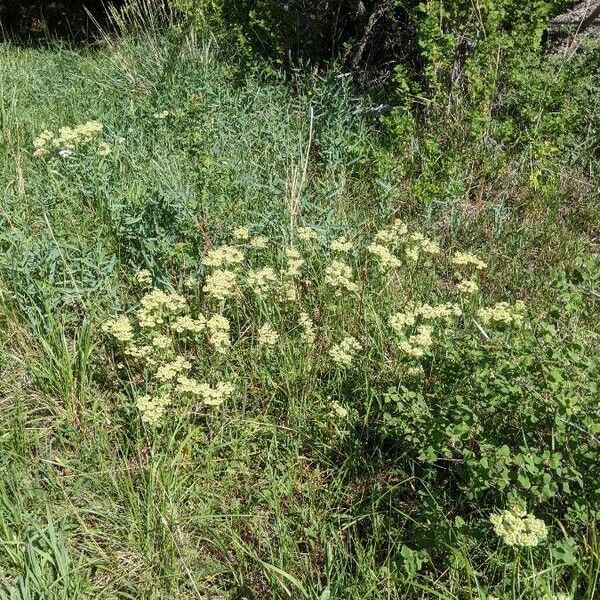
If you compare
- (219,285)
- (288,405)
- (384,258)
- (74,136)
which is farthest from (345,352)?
(74,136)

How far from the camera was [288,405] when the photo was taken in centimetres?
251

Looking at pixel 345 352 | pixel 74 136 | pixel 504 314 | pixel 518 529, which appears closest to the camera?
pixel 518 529

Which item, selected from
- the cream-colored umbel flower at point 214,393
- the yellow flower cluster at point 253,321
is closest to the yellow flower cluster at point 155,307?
the yellow flower cluster at point 253,321

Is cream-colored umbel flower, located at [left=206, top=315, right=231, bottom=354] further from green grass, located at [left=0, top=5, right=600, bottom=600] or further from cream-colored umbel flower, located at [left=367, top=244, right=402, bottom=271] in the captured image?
cream-colored umbel flower, located at [left=367, top=244, right=402, bottom=271]

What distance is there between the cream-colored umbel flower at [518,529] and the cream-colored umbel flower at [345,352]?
2.91 ft

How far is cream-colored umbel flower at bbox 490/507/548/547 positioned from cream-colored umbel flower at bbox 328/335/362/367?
0.89 metres

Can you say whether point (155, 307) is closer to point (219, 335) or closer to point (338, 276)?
point (219, 335)

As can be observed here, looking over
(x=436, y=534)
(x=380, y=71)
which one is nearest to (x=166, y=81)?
(x=380, y=71)

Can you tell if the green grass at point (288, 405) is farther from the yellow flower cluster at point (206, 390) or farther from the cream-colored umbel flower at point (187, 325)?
the cream-colored umbel flower at point (187, 325)

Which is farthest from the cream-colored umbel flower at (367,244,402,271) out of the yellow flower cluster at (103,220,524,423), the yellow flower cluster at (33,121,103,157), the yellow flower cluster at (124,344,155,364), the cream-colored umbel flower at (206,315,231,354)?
the yellow flower cluster at (33,121,103,157)

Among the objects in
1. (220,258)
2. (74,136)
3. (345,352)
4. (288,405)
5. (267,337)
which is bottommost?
(288,405)

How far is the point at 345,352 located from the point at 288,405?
1.00 ft

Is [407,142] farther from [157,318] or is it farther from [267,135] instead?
[157,318]

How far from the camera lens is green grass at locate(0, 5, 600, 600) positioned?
1.90 meters
